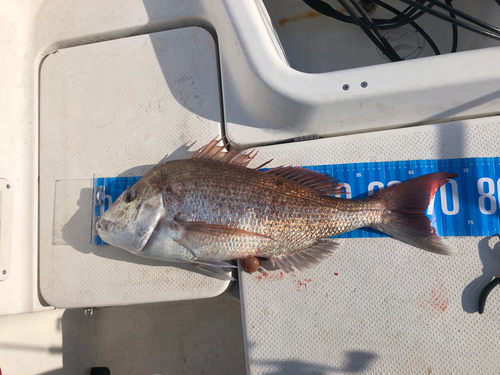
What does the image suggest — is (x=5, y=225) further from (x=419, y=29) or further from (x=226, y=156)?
(x=419, y=29)

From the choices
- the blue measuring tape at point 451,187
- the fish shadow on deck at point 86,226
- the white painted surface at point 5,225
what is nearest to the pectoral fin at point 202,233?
the fish shadow on deck at point 86,226

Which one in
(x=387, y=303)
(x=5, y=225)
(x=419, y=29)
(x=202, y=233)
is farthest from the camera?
(x=419, y=29)

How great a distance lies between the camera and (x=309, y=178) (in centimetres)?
155

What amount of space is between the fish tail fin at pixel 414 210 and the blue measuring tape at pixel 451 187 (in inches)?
3.1

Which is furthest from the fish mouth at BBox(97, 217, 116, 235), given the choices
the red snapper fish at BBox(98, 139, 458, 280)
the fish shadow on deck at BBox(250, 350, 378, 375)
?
the fish shadow on deck at BBox(250, 350, 378, 375)

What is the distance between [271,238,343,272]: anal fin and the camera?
59.9 inches

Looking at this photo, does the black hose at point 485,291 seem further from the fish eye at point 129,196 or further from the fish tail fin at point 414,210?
the fish eye at point 129,196

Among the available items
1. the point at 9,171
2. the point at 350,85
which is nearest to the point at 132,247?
the point at 9,171

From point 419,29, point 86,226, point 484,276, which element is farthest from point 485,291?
point 86,226

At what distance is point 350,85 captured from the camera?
142 centimetres

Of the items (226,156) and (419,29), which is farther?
(419,29)

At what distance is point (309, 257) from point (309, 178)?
0.42 meters

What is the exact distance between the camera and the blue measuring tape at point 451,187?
4.90ft

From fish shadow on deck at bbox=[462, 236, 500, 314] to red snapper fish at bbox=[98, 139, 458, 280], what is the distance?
20 cm
